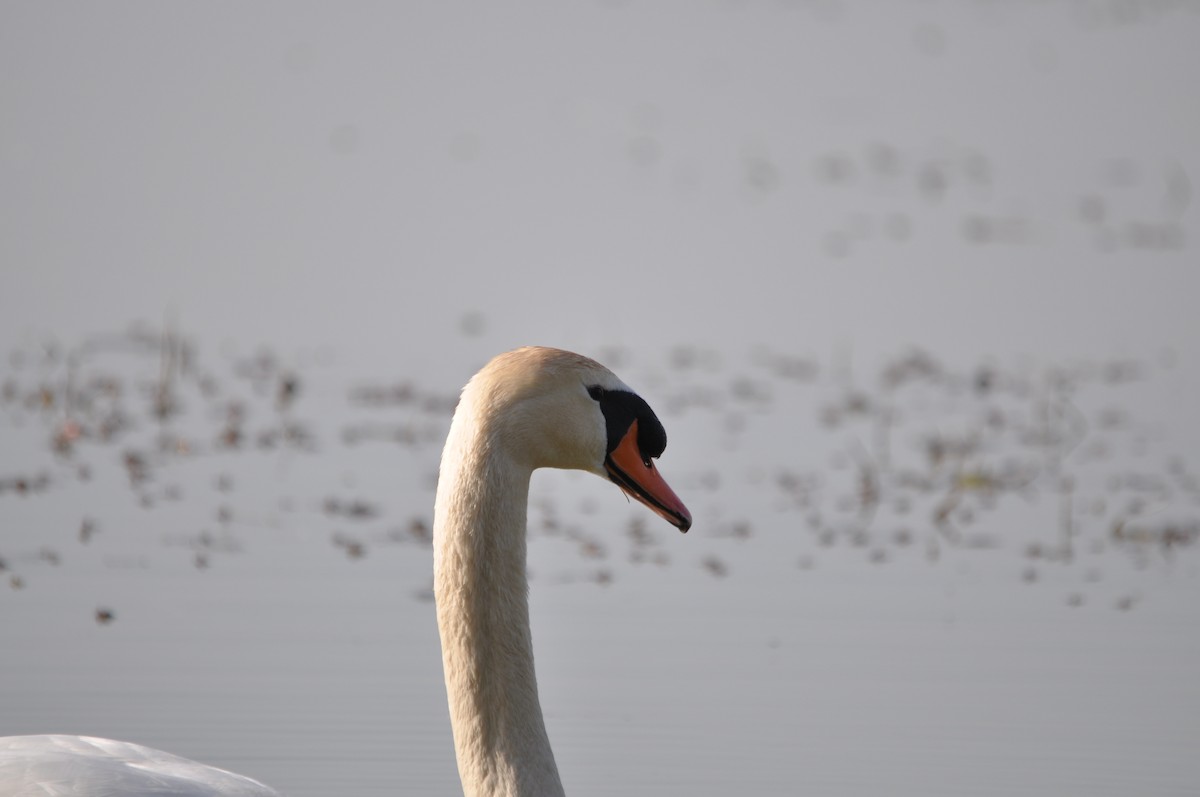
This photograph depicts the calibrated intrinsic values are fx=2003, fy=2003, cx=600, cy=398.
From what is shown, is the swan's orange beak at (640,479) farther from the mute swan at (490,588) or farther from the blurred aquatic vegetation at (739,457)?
the blurred aquatic vegetation at (739,457)

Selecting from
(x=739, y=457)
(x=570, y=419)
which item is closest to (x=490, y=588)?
(x=570, y=419)

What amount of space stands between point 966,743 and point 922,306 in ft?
21.4

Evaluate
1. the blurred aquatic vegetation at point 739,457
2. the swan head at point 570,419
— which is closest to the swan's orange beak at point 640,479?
the swan head at point 570,419

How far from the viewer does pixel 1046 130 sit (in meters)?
16.8

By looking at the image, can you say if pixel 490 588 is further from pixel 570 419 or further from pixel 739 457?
pixel 739 457

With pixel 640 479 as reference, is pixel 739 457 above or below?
above

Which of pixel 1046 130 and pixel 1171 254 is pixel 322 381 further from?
pixel 1046 130

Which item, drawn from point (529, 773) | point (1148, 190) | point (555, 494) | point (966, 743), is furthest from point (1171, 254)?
point (529, 773)

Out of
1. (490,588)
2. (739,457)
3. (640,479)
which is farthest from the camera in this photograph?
(739,457)

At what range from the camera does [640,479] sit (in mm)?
4758

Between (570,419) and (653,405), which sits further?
(653,405)

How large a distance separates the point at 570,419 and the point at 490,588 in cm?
42

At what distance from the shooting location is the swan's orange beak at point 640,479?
4715mm

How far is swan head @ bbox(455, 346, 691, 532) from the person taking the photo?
14.7 feet
